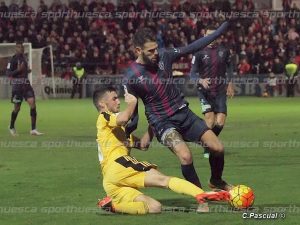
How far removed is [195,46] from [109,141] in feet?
5.01

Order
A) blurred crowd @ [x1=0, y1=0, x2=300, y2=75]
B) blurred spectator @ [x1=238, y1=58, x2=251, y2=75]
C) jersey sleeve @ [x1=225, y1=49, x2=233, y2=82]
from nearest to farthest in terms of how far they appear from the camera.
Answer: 1. jersey sleeve @ [x1=225, y1=49, x2=233, y2=82]
2. blurred spectator @ [x1=238, y1=58, x2=251, y2=75]
3. blurred crowd @ [x1=0, y1=0, x2=300, y2=75]

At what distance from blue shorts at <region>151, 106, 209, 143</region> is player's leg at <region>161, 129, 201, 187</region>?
0.36 feet

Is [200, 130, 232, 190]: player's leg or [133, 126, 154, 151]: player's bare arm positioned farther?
[200, 130, 232, 190]: player's leg

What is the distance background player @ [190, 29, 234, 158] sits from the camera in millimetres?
15891

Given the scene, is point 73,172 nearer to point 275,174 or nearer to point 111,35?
point 275,174

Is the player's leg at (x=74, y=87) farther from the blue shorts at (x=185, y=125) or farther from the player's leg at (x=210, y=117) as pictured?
the blue shorts at (x=185, y=125)

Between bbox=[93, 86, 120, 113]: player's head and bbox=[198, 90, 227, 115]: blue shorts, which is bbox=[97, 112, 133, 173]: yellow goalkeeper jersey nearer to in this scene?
bbox=[93, 86, 120, 113]: player's head

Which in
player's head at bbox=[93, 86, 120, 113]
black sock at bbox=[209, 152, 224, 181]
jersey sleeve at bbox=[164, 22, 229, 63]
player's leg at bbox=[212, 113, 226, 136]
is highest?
jersey sleeve at bbox=[164, 22, 229, 63]

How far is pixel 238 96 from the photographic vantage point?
41500 mm

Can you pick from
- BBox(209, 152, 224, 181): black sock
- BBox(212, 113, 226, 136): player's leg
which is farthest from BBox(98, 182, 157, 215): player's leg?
BBox(212, 113, 226, 136): player's leg

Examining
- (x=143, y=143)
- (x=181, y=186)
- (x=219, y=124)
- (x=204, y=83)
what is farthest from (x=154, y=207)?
(x=219, y=124)

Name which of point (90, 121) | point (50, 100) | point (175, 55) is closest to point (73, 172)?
point (175, 55)

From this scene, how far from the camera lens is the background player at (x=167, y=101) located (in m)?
10.1

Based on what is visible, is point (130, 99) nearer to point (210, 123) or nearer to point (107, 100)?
point (107, 100)
